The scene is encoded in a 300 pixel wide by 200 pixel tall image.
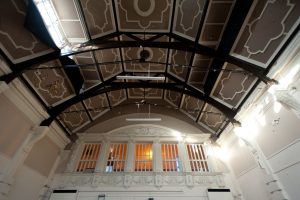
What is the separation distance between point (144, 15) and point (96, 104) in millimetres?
5096

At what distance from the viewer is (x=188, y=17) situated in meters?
5.47

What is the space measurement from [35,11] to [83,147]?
6109 millimetres

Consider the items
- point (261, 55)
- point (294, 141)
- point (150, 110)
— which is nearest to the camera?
point (294, 141)

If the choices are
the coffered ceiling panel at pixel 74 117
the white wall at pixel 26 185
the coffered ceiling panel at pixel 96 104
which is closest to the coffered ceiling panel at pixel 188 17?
the coffered ceiling panel at pixel 96 104

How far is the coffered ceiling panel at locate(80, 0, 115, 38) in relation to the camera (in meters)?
5.37

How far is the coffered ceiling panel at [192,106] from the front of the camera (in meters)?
8.02

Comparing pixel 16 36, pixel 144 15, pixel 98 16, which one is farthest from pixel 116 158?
pixel 144 15

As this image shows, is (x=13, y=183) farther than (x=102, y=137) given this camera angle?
No

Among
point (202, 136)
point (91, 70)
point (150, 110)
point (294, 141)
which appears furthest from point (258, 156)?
point (91, 70)

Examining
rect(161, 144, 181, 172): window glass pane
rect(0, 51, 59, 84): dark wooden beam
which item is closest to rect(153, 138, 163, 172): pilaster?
rect(161, 144, 181, 172): window glass pane

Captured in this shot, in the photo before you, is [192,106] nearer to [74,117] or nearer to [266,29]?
[266,29]

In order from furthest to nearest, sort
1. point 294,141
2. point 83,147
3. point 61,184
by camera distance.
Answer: point 83,147, point 61,184, point 294,141

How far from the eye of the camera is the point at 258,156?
17.8 ft

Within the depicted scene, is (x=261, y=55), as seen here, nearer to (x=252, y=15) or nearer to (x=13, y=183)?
(x=252, y=15)
